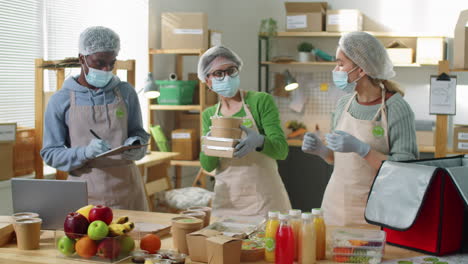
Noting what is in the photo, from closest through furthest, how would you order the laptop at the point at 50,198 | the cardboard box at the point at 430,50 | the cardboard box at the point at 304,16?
the laptop at the point at 50,198
the cardboard box at the point at 430,50
the cardboard box at the point at 304,16

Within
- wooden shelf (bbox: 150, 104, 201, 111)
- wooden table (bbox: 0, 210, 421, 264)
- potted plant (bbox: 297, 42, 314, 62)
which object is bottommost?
wooden table (bbox: 0, 210, 421, 264)

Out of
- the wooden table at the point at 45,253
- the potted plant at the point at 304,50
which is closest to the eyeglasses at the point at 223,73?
the wooden table at the point at 45,253

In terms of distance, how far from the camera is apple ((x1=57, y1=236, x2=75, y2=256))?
196 centimetres

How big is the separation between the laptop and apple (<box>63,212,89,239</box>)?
26cm

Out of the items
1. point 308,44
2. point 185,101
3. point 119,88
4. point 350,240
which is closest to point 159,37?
point 185,101

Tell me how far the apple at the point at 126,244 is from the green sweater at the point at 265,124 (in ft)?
3.59

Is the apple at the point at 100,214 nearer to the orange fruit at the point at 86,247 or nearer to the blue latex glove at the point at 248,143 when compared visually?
the orange fruit at the point at 86,247

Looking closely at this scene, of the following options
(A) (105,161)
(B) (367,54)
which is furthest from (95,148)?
(B) (367,54)

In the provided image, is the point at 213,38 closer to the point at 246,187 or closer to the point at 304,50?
the point at 304,50

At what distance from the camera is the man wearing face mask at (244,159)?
303cm

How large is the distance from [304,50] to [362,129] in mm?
3266

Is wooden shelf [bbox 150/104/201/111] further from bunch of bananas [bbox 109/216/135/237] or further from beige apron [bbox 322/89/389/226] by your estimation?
bunch of bananas [bbox 109/216/135/237]

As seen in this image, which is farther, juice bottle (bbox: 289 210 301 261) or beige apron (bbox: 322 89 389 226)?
beige apron (bbox: 322 89 389 226)

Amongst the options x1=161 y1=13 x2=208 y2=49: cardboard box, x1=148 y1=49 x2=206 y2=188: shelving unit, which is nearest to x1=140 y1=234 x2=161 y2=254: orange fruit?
x1=148 y1=49 x2=206 y2=188: shelving unit
